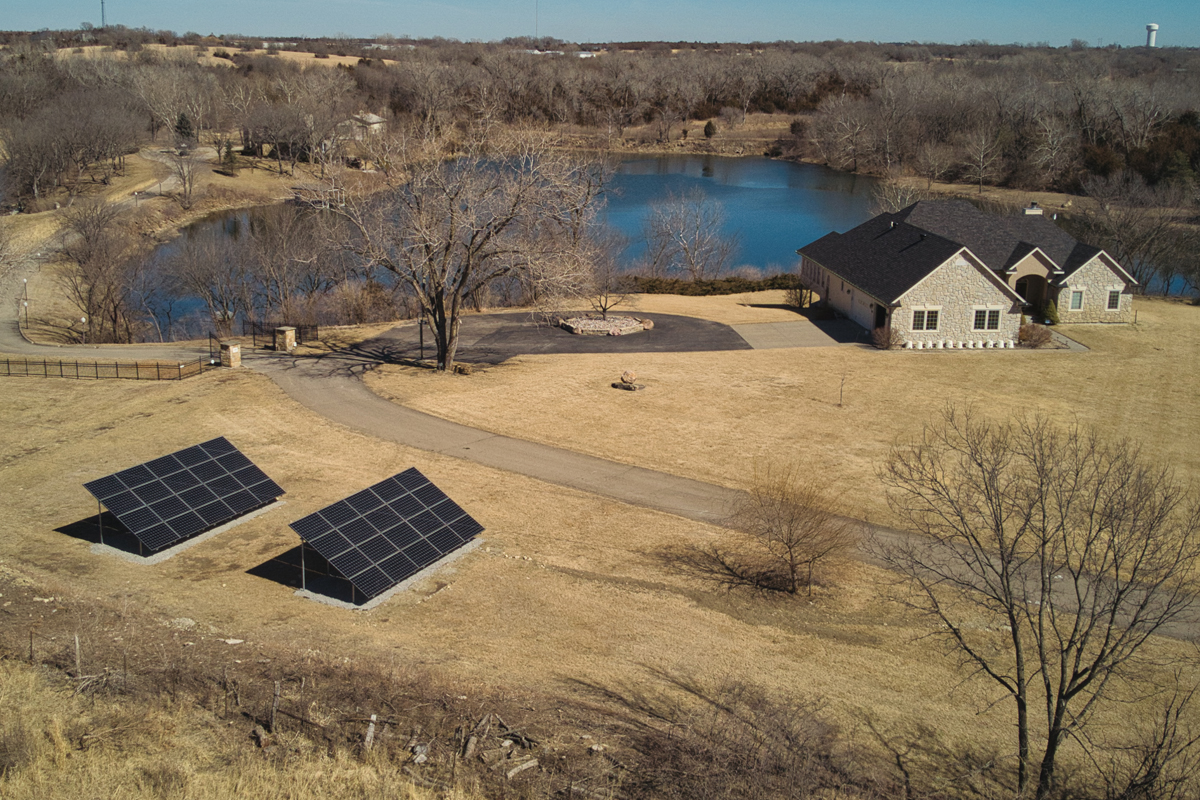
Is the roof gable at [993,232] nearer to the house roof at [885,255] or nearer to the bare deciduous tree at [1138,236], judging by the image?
the house roof at [885,255]

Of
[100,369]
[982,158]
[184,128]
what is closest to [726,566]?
[100,369]

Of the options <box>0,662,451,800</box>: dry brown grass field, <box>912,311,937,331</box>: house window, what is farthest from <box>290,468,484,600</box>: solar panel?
<box>912,311,937,331</box>: house window

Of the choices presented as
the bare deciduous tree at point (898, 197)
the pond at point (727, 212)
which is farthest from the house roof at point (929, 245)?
the pond at point (727, 212)

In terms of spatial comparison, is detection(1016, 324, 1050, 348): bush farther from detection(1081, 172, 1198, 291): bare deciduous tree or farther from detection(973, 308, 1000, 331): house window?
detection(1081, 172, 1198, 291): bare deciduous tree

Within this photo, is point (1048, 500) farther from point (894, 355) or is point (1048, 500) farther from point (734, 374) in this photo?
point (894, 355)

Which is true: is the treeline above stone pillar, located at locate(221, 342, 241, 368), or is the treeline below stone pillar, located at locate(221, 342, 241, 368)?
above

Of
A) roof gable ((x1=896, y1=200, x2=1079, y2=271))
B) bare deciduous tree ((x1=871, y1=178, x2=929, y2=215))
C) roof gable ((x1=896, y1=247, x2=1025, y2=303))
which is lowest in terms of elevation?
roof gable ((x1=896, y1=247, x2=1025, y2=303))
